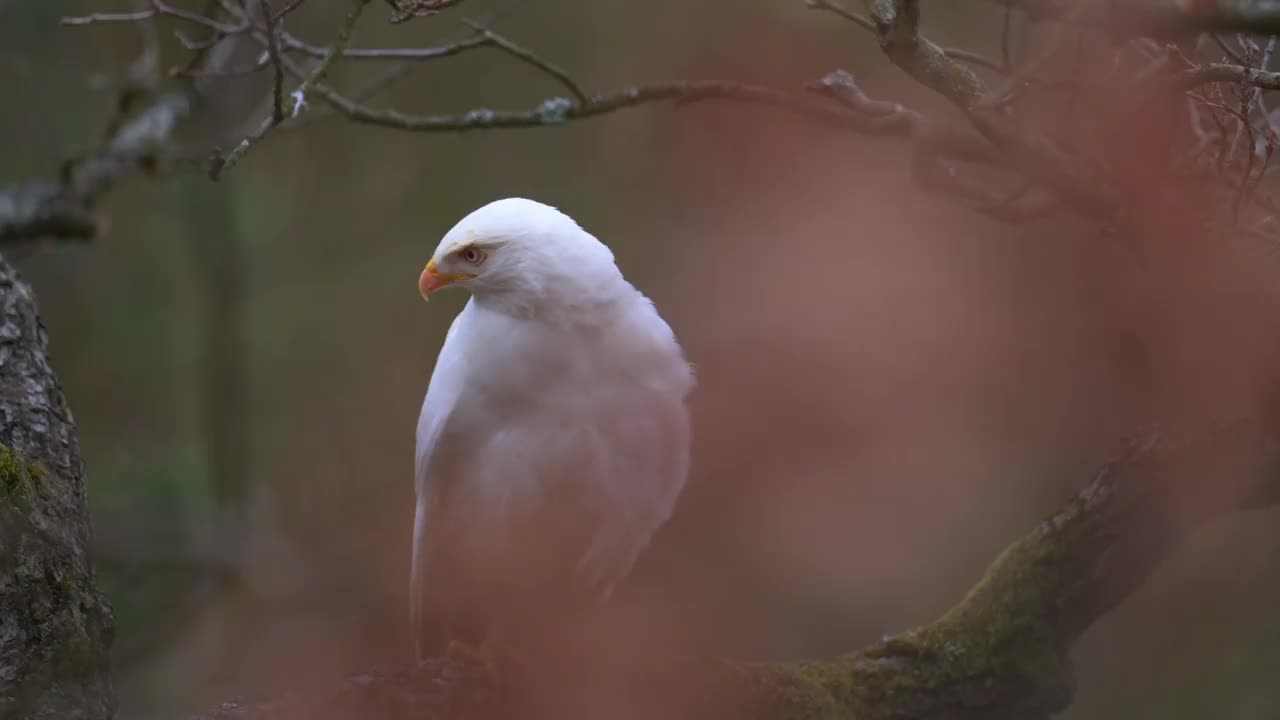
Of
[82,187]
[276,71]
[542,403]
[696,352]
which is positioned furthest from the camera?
[696,352]

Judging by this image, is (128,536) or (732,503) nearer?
(128,536)

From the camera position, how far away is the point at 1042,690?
9.82ft

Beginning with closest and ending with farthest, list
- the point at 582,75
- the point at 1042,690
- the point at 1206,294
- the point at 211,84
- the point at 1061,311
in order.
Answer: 1. the point at 1206,294
2. the point at 1042,690
3. the point at 211,84
4. the point at 1061,311
5. the point at 582,75

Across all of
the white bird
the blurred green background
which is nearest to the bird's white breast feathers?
the white bird

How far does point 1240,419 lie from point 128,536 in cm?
450

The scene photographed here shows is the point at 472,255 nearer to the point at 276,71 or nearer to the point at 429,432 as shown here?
the point at 429,432

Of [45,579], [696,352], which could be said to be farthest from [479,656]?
[696,352]

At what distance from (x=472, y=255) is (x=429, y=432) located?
45 cm

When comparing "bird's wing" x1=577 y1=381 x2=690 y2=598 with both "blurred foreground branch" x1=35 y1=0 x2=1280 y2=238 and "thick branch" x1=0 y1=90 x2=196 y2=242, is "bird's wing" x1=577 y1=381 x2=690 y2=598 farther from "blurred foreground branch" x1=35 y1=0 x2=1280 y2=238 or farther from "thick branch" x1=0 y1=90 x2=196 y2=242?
"thick branch" x1=0 y1=90 x2=196 y2=242

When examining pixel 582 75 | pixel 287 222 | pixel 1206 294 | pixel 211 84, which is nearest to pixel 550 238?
pixel 1206 294

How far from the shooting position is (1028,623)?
298 cm

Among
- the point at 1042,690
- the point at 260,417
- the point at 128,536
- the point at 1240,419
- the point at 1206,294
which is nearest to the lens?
the point at 1206,294

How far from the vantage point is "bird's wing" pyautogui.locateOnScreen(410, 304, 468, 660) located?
10.1ft

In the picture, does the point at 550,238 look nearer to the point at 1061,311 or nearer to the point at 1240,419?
the point at 1240,419
